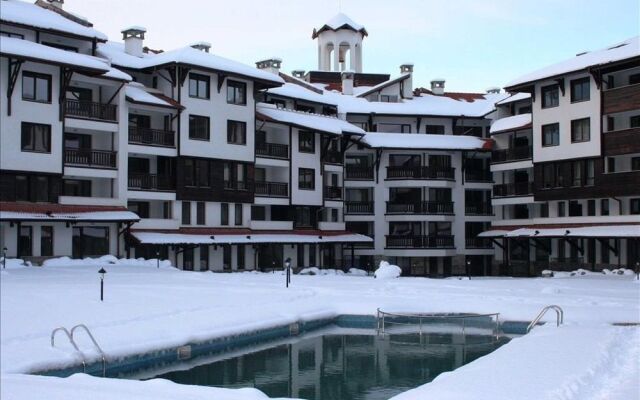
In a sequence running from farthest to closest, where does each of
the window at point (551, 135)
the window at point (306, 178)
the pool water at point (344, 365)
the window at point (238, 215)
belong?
the window at point (306, 178) < the window at point (551, 135) < the window at point (238, 215) < the pool water at point (344, 365)

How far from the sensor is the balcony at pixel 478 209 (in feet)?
224

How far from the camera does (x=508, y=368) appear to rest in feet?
61.1

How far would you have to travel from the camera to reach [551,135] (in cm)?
5859

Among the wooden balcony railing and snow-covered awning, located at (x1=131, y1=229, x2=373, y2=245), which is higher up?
the wooden balcony railing

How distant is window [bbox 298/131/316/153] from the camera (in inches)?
2370

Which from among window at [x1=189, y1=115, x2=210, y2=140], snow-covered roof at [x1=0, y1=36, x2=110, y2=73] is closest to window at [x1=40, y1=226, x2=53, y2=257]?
snow-covered roof at [x1=0, y1=36, x2=110, y2=73]

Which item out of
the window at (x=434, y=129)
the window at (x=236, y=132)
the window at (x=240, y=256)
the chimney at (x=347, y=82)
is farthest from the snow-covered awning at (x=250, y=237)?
the chimney at (x=347, y=82)

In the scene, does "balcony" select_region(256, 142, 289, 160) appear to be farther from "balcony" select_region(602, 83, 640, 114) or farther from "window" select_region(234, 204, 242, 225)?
"balcony" select_region(602, 83, 640, 114)

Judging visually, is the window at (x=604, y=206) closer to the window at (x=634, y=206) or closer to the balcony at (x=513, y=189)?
the window at (x=634, y=206)

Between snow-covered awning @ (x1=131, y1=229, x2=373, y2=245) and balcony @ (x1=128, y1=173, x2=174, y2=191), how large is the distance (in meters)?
3.13

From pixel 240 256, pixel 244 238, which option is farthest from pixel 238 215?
pixel 244 238

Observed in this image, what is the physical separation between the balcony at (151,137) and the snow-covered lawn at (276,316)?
9066 mm

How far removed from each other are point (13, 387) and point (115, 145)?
3442 cm

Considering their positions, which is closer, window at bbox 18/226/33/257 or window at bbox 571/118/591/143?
window at bbox 18/226/33/257
